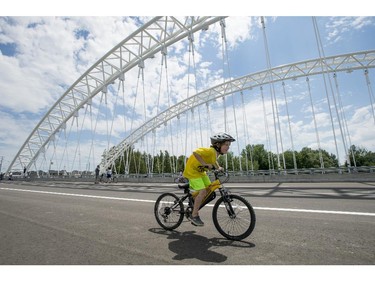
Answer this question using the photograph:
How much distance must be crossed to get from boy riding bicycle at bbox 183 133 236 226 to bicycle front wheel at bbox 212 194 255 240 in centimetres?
34

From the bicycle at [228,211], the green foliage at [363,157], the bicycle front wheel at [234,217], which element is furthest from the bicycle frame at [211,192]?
the green foliage at [363,157]

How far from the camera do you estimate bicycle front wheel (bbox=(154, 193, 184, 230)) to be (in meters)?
4.31

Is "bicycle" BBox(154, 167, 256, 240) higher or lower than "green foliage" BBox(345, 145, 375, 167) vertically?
lower

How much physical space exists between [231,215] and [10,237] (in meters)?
3.69

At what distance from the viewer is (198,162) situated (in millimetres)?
4016

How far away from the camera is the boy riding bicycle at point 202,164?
390 centimetres

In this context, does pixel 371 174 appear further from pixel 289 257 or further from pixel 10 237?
pixel 10 237

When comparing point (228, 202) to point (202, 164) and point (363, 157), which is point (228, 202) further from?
point (363, 157)

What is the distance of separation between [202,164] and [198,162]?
204 millimetres

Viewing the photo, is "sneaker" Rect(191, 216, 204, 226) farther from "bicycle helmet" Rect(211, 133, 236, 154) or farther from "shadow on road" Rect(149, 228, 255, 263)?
"bicycle helmet" Rect(211, 133, 236, 154)

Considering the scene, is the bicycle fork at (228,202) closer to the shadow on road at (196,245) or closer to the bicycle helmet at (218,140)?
the shadow on road at (196,245)

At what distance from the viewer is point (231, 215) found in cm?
371

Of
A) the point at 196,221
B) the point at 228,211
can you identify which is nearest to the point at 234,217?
the point at 228,211

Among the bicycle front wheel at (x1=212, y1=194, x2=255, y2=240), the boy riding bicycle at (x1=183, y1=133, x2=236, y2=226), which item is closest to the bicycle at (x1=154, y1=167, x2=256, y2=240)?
the bicycle front wheel at (x1=212, y1=194, x2=255, y2=240)
